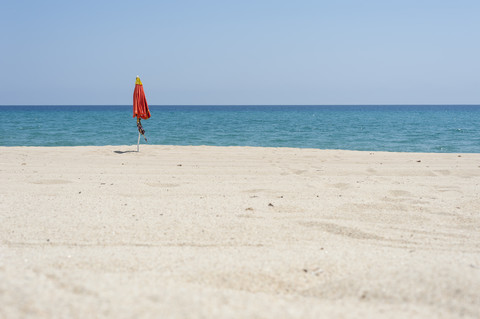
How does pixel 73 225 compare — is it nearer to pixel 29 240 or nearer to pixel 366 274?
pixel 29 240

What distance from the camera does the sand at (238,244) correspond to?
2.22 metres

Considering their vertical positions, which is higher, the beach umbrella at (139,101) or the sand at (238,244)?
the beach umbrella at (139,101)

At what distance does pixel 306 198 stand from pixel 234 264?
2595mm

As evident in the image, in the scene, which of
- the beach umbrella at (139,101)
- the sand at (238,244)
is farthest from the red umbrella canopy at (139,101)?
the sand at (238,244)

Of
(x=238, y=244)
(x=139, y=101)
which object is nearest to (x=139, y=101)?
(x=139, y=101)

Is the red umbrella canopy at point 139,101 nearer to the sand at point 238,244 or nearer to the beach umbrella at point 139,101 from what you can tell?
the beach umbrella at point 139,101

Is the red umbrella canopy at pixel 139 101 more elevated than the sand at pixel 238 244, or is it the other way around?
the red umbrella canopy at pixel 139 101

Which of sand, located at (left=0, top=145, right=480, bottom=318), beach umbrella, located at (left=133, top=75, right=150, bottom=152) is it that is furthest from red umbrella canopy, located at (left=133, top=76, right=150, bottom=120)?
sand, located at (left=0, top=145, right=480, bottom=318)

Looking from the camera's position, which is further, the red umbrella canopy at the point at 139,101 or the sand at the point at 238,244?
the red umbrella canopy at the point at 139,101

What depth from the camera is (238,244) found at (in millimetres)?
3562

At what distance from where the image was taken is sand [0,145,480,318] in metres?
2.22

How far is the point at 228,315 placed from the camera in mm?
2043

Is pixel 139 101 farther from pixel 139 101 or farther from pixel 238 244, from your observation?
pixel 238 244

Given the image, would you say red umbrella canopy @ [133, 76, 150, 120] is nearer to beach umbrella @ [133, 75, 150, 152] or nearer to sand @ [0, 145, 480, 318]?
beach umbrella @ [133, 75, 150, 152]
